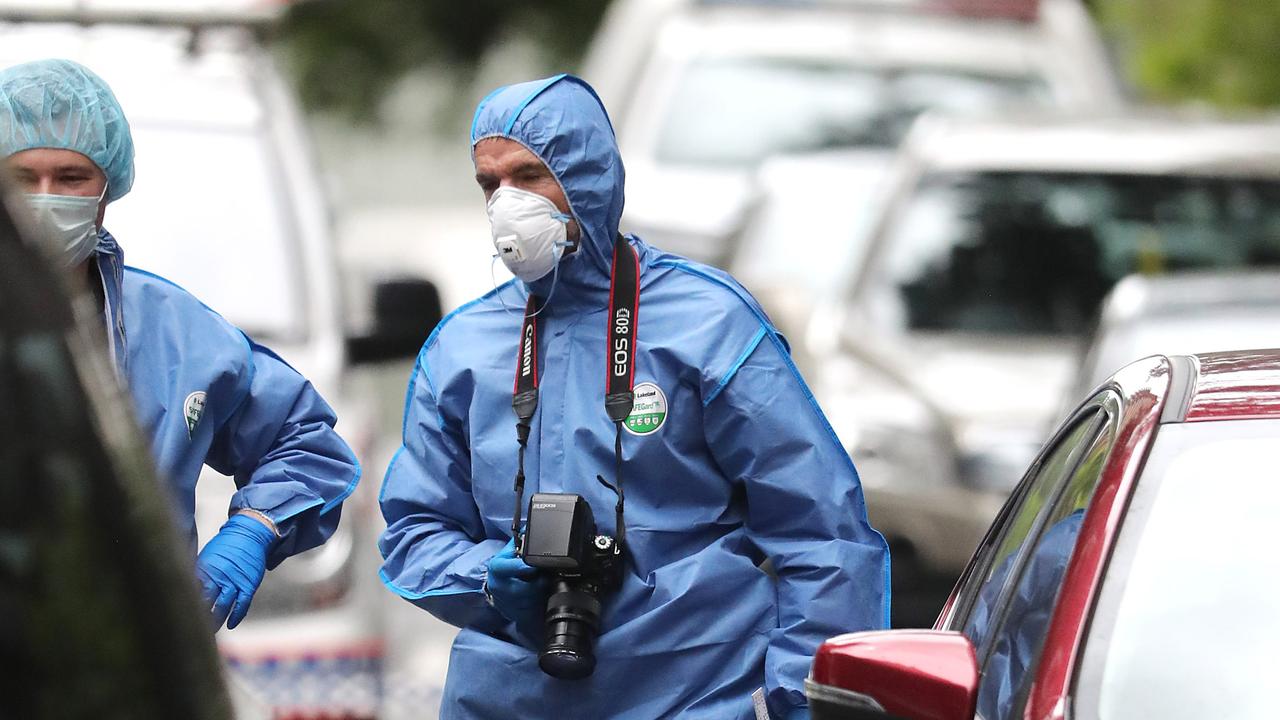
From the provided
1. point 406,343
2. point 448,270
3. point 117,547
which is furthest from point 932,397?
point 448,270

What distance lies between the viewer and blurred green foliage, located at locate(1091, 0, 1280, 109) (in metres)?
12.1

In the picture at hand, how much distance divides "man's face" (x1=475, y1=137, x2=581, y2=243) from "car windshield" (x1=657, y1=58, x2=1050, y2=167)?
664 cm

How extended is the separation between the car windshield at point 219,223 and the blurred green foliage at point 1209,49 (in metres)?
6.65

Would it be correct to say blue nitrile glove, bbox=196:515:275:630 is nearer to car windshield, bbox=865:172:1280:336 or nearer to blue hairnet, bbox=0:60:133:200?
blue hairnet, bbox=0:60:133:200

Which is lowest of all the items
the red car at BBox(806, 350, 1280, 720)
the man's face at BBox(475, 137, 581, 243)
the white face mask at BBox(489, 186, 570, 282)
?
the red car at BBox(806, 350, 1280, 720)

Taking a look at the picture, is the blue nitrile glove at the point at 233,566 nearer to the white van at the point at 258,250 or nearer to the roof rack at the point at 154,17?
the white van at the point at 258,250

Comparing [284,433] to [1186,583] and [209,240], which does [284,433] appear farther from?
[209,240]

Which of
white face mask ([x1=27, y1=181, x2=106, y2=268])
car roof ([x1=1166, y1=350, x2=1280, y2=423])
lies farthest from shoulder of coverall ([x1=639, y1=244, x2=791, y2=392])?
white face mask ([x1=27, y1=181, x2=106, y2=268])

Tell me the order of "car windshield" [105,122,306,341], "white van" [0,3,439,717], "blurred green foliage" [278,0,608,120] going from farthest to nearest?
"blurred green foliage" [278,0,608,120], "car windshield" [105,122,306,341], "white van" [0,3,439,717]

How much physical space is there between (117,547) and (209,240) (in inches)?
192

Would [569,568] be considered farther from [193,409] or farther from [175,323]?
[175,323]

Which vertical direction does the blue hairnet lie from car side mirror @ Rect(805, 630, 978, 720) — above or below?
above

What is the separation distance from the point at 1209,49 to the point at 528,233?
9135mm

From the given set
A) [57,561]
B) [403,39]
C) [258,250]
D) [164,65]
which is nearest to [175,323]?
[258,250]
